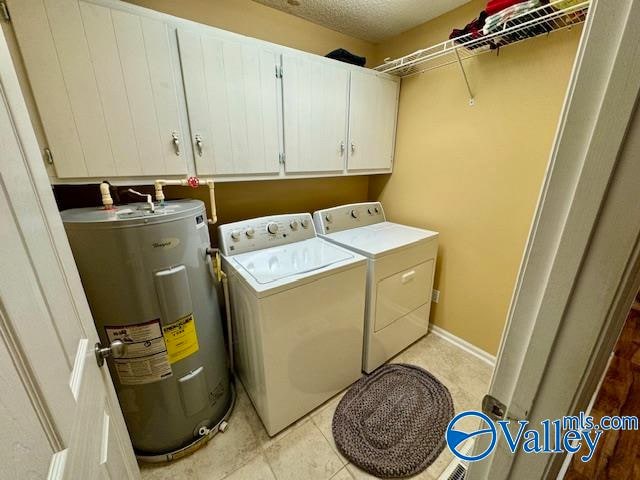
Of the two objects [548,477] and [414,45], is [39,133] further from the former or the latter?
[414,45]

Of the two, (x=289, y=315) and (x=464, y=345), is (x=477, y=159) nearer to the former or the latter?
(x=464, y=345)

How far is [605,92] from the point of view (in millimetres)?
338

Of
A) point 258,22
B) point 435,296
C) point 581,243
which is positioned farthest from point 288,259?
point 258,22

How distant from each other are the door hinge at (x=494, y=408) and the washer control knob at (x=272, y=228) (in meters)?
1.42

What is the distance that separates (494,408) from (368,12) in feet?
7.65

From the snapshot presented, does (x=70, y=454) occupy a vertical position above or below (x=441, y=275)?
above

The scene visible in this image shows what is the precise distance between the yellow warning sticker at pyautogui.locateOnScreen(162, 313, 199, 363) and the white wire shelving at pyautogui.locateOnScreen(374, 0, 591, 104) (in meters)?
2.17

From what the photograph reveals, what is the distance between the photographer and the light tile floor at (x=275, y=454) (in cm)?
131

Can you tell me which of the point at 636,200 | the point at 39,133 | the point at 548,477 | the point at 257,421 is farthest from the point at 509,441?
the point at 39,133

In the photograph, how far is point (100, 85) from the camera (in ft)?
3.71

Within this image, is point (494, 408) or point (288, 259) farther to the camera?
point (288, 259)

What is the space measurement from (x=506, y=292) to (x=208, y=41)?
2410mm

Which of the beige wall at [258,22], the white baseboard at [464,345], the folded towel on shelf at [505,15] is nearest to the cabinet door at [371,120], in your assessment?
the beige wall at [258,22]

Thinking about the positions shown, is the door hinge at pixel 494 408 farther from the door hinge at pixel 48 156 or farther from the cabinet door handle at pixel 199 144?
the door hinge at pixel 48 156
